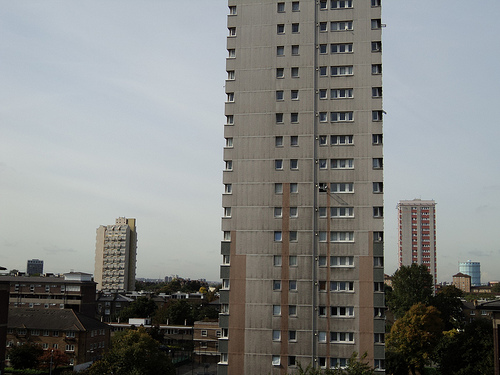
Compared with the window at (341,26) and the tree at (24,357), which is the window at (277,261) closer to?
the window at (341,26)

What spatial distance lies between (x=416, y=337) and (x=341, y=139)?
50616 millimetres

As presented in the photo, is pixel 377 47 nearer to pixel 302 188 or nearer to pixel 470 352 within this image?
pixel 302 188

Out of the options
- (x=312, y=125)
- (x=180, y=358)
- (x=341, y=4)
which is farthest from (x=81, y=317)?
(x=341, y=4)

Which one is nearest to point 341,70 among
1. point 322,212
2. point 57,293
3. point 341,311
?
point 322,212

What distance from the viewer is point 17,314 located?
102 m

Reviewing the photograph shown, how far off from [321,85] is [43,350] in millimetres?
70553

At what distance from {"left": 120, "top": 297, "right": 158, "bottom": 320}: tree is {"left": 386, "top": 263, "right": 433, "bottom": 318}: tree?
72227mm

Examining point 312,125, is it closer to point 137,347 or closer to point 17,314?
point 137,347

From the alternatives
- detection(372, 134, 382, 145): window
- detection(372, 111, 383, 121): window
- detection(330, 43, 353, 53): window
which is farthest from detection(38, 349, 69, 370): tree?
detection(330, 43, 353, 53): window

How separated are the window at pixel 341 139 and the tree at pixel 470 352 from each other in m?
36.0

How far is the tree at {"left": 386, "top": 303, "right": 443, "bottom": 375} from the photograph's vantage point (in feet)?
282

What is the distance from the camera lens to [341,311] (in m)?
50.9

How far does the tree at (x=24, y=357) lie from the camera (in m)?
83.2

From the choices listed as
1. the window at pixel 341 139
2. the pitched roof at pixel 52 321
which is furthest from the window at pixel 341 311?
the pitched roof at pixel 52 321
